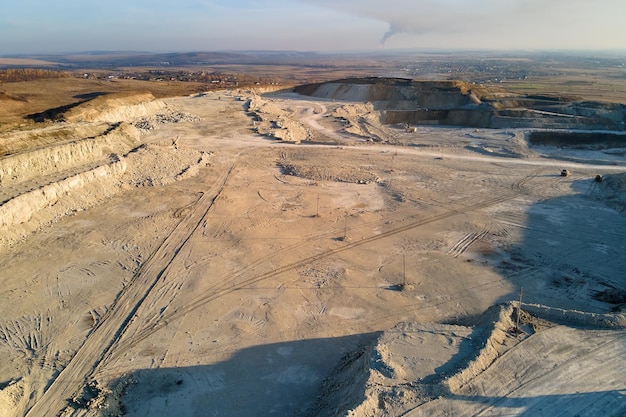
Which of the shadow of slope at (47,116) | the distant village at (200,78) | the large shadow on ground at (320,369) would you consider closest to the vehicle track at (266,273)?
the large shadow on ground at (320,369)

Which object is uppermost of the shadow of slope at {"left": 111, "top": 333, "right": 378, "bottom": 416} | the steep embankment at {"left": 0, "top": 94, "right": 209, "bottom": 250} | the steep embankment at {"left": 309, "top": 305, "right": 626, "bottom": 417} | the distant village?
the distant village

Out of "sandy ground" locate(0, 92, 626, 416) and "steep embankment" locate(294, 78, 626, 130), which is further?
"steep embankment" locate(294, 78, 626, 130)

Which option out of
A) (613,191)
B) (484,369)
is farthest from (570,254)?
(484,369)

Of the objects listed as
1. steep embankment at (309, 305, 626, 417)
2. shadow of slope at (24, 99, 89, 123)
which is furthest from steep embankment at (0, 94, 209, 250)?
steep embankment at (309, 305, 626, 417)

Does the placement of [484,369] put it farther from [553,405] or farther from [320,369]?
[320,369]

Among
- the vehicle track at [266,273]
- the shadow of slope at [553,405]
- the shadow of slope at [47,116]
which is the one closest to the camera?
the shadow of slope at [553,405]

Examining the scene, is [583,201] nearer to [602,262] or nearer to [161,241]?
[602,262]

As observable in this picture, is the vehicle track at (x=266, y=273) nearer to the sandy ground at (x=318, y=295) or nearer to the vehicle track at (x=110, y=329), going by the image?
the sandy ground at (x=318, y=295)

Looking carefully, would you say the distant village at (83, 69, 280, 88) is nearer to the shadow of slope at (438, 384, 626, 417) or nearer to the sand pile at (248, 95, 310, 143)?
the sand pile at (248, 95, 310, 143)
